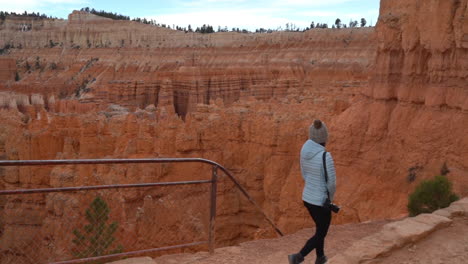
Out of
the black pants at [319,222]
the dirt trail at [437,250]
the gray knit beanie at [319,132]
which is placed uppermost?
the gray knit beanie at [319,132]

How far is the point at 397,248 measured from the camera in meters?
4.04

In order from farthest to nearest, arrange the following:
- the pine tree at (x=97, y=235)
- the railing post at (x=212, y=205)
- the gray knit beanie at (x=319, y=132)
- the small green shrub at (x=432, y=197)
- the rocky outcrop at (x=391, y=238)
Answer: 1. the pine tree at (x=97, y=235)
2. the small green shrub at (x=432, y=197)
3. the railing post at (x=212, y=205)
4. the rocky outcrop at (x=391, y=238)
5. the gray knit beanie at (x=319, y=132)

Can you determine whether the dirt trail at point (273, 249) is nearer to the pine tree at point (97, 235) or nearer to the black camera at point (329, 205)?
the black camera at point (329, 205)

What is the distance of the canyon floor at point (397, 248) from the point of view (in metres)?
3.94

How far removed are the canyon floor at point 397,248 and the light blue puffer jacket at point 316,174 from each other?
635 mm

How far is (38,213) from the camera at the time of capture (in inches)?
472

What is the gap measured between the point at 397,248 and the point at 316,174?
3.69 feet

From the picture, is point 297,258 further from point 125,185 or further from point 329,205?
point 125,185

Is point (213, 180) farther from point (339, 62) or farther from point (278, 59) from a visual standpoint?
point (278, 59)

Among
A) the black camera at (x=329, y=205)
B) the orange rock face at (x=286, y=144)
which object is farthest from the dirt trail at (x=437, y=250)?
the orange rock face at (x=286, y=144)

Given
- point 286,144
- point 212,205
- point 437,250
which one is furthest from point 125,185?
point 286,144

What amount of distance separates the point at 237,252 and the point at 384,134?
6.87 metres

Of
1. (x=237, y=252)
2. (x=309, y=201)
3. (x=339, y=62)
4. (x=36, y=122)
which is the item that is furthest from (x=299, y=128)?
(x=339, y=62)

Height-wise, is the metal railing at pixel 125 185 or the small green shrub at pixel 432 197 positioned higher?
the metal railing at pixel 125 185
